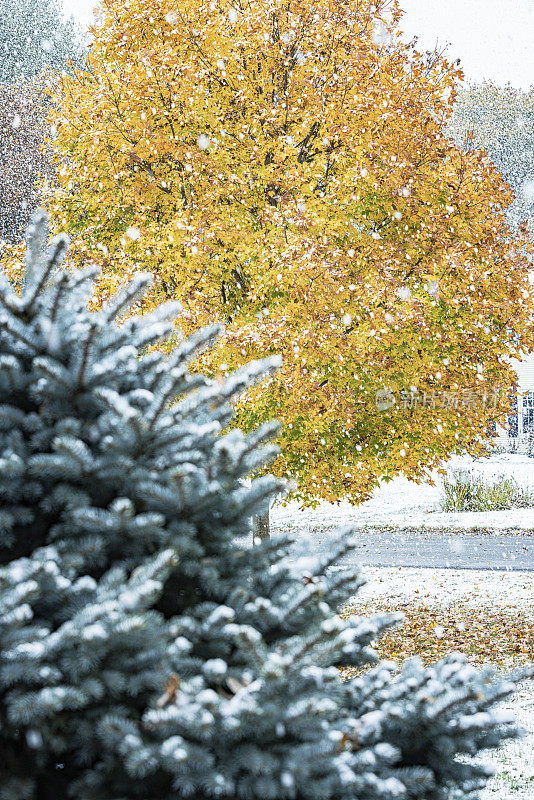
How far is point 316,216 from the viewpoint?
7.64 meters

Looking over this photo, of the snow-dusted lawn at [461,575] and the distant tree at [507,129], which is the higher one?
the distant tree at [507,129]

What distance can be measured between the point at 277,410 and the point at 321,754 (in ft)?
18.0

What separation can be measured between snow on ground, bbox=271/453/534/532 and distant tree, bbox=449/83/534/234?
2265 centimetres

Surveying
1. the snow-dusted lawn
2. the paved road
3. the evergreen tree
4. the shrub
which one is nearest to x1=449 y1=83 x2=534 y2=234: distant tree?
the snow-dusted lawn

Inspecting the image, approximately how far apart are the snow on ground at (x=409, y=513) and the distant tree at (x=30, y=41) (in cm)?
2217

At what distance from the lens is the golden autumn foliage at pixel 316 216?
744 centimetres

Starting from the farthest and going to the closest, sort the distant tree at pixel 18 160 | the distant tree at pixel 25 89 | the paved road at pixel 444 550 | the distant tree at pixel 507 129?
the distant tree at pixel 507 129, the distant tree at pixel 25 89, the distant tree at pixel 18 160, the paved road at pixel 444 550

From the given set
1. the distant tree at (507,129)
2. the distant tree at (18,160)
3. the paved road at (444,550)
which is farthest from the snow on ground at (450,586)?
the distant tree at (507,129)

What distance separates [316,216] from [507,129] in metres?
40.6

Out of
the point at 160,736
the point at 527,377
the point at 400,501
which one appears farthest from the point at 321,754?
the point at 527,377

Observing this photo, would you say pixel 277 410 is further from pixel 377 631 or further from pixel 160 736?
pixel 160 736

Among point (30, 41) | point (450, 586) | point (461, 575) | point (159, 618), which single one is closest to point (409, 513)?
point (461, 575)

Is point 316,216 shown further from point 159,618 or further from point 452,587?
point 452,587

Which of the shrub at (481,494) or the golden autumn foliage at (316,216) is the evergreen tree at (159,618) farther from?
the shrub at (481,494)
